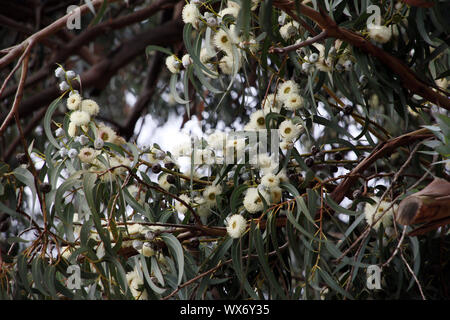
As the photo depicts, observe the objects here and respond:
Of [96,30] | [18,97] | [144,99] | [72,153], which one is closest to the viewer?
[18,97]

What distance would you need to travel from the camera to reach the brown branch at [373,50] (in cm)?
110

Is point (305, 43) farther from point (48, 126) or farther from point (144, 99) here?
point (144, 99)

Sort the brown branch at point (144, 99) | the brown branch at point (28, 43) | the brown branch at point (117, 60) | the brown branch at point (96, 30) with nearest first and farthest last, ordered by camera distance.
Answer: the brown branch at point (28, 43) < the brown branch at point (96, 30) < the brown branch at point (117, 60) < the brown branch at point (144, 99)

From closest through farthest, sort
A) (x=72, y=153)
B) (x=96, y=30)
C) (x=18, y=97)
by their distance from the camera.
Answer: (x=18, y=97), (x=72, y=153), (x=96, y=30)

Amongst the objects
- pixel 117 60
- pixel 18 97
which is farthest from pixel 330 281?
pixel 117 60

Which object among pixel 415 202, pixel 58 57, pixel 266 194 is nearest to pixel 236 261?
pixel 266 194

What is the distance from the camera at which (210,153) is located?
53.1 inches

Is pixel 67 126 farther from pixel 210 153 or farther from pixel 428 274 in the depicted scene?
pixel 428 274

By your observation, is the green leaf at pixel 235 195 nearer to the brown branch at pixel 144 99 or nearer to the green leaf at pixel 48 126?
the green leaf at pixel 48 126

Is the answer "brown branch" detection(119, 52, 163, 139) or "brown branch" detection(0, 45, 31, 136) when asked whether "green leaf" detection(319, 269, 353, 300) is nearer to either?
"brown branch" detection(0, 45, 31, 136)

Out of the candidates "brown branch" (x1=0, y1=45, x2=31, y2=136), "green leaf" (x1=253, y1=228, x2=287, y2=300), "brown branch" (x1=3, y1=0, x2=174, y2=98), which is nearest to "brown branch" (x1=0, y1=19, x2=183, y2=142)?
"brown branch" (x1=3, y1=0, x2=174, y2=98)

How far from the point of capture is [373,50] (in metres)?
1.20

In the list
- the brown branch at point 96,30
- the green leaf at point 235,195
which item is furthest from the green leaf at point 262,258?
the brown branch at point 96,30

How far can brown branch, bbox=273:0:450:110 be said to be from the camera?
1.10m
